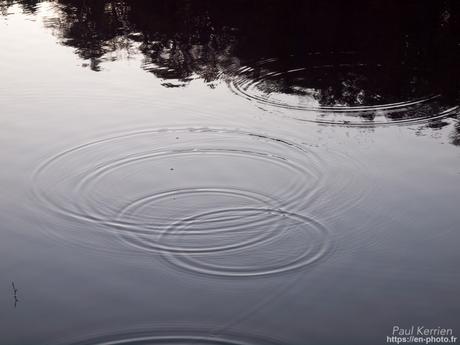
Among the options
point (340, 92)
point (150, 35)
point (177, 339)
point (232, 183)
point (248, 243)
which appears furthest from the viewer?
point (150, 35)

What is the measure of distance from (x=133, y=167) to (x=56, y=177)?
0.82 metres

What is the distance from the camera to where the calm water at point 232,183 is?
512 centimetres

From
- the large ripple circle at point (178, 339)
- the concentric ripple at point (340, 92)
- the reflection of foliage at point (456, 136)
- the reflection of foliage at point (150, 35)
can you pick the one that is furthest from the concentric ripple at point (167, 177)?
the reflection of foliage at point (150, 35)

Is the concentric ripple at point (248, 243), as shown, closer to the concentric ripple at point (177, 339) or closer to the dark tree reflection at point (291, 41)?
the concentric ripple at point (177, 339)

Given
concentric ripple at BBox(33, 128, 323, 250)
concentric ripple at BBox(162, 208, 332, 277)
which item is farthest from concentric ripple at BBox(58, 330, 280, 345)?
concentric ripple at BBox(33, 128, 323, 250)

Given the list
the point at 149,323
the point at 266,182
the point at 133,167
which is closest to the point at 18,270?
the point at 149,323

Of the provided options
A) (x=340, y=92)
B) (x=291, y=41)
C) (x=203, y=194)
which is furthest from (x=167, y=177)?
(x=291, y=41)

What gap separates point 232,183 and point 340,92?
2938 mm

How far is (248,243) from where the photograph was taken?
589cm

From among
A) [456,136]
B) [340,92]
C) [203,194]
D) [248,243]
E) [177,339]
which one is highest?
[340,92]

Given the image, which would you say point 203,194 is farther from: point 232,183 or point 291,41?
point 291,41

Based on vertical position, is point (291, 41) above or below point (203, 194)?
above

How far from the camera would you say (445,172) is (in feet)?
23.1

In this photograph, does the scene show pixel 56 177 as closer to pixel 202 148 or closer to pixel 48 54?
pixel 202 148
